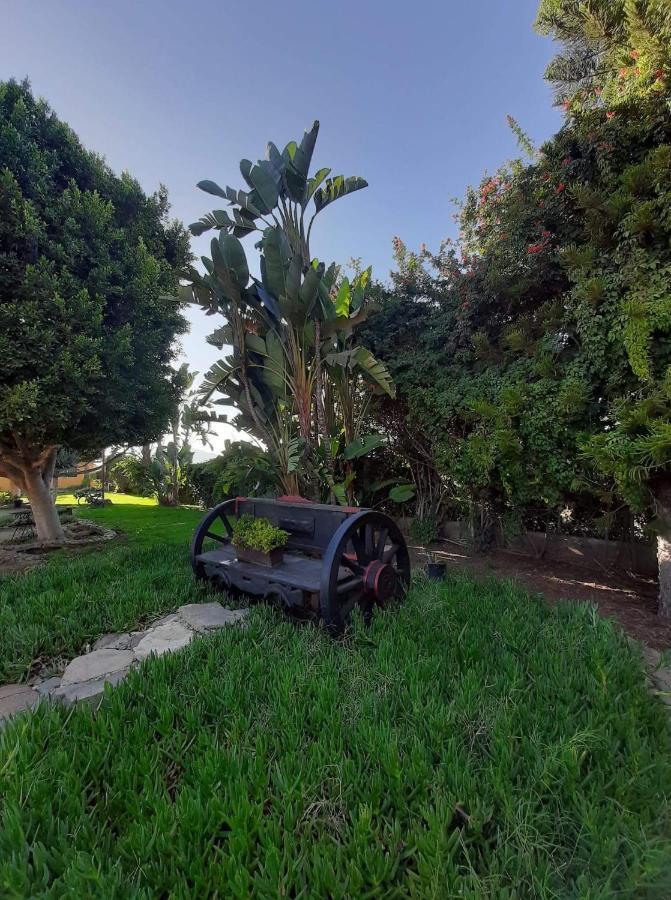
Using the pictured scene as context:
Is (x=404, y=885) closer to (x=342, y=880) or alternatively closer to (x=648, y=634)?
(x=342, y=880)

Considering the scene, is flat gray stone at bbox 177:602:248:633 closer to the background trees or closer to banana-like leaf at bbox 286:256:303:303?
the background trees

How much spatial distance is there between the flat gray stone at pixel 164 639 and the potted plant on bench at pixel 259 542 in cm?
80

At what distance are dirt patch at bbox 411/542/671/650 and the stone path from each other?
343 centimetres

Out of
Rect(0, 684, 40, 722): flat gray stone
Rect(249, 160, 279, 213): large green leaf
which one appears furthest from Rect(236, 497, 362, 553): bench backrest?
Rect(249, 160, 279, 213): large green leaf

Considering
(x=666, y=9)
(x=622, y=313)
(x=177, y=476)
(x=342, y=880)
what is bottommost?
(x=342, y=880)

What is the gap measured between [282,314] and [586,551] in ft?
20.2

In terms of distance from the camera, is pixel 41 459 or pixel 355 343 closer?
pixel 41 459

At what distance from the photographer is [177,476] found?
14.4 meters

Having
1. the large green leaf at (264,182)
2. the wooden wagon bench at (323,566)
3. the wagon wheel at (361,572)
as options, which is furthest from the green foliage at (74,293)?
the wagon wheel at (361,572)

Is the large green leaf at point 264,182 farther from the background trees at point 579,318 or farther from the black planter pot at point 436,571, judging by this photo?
the black planter pot at point 436,571

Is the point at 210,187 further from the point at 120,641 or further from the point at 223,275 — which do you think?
the point at 120,641

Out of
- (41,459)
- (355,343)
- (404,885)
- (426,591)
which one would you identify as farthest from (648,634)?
(41,459)

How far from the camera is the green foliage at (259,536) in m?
3.48

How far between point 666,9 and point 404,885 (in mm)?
7465
